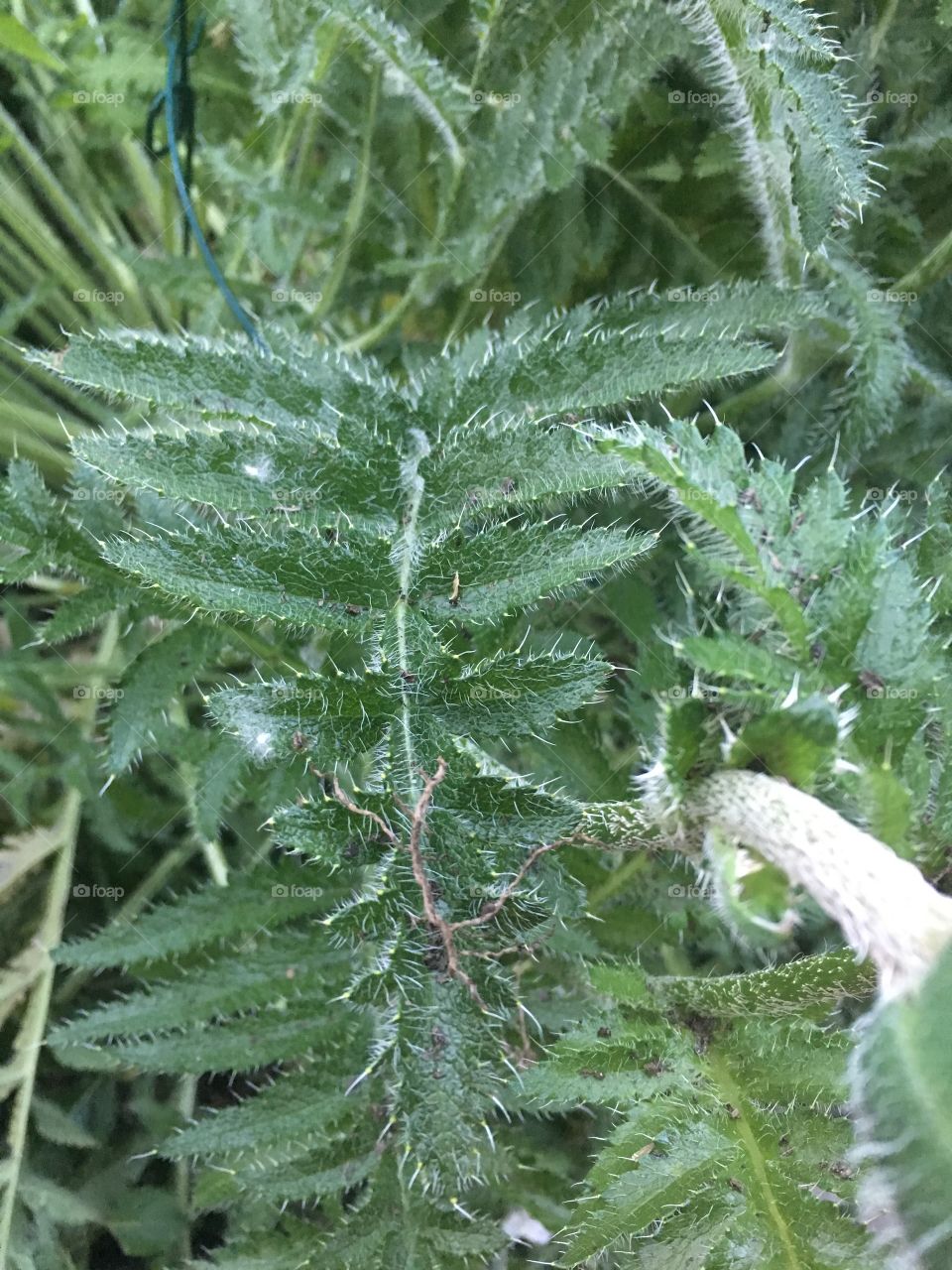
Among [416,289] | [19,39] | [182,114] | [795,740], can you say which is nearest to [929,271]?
[416,289]

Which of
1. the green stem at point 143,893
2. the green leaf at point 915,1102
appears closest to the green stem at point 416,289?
the green stem at point 143,893

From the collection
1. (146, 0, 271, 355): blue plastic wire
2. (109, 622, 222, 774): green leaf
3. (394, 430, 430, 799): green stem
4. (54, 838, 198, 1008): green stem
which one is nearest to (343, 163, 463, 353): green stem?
(146, 0, 271, 355): blue plastic wire

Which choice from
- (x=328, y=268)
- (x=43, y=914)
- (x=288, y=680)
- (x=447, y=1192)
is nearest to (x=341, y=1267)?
(x=447, y=1192)

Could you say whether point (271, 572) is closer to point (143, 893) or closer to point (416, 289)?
point (416, 289)

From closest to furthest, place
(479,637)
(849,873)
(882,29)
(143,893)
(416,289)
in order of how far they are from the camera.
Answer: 1. (849,873)
2. (479,637)
3. (882,29)
4. (416,289)
5. (143,893)

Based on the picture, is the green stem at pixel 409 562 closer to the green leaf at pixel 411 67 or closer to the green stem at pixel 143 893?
the green leaf at pixel 411 67

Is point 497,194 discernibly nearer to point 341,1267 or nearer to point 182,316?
point 182,316
